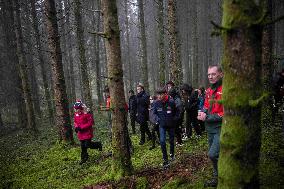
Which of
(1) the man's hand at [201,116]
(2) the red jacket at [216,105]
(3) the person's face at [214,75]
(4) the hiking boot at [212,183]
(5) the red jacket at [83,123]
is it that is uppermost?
(3) the person's face at [214,75]

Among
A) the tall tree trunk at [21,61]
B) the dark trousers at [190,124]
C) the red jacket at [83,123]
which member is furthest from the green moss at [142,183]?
the tall tree trunk at [21,61]

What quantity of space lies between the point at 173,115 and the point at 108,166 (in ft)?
8.64

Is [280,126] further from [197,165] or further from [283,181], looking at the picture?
[283,181]

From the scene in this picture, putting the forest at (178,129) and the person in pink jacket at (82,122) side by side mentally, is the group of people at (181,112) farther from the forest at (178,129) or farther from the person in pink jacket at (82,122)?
the person in pink jacket at (82,122)

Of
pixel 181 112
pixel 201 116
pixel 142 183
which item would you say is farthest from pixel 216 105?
pixel 181 112

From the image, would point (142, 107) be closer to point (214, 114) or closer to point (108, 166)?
point (108, 166)

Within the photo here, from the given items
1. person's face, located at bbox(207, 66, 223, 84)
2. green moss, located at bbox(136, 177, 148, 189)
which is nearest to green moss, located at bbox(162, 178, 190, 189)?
green moss, located at bbox(136, 177, 148, 189)

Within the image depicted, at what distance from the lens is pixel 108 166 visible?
9.16 m

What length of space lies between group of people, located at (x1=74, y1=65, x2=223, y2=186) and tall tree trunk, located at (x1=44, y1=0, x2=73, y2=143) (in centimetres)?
268

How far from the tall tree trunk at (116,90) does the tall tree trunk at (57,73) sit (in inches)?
236

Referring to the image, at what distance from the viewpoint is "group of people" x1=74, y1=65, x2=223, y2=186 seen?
17.6 ft

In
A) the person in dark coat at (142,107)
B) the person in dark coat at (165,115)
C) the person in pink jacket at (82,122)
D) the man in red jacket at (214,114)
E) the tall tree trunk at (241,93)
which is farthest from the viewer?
the person in dark coat at (142,107)

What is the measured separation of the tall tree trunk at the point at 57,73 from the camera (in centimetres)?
1220

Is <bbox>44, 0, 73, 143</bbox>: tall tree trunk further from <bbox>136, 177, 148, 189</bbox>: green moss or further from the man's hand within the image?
the man's hand
